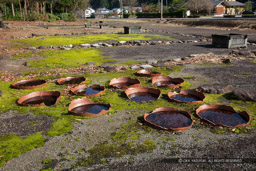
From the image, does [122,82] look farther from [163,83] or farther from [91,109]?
[91,109]

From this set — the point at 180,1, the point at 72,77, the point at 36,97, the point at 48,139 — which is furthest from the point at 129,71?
the point at 180,1

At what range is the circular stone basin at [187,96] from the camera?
21.6ft

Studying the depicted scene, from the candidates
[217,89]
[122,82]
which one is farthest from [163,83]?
[217,89]

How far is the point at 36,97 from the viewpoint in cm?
698

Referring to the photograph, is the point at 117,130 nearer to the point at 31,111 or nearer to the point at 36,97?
the point at 31,111

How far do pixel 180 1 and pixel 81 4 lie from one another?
31.7 meters

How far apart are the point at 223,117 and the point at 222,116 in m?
0.06

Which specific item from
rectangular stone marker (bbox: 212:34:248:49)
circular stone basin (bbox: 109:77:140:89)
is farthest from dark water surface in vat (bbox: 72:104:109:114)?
rectangular stone marker (bbox: 212:34:248:49)

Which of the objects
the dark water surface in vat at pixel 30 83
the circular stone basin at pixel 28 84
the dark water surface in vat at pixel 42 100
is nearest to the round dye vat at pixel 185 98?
the dark water surface in vat at pixel 42 100

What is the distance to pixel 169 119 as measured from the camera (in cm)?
538

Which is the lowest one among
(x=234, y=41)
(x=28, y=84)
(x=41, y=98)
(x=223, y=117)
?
(x=223, y=117)

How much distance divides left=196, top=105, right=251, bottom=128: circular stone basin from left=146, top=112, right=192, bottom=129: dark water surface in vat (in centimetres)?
40

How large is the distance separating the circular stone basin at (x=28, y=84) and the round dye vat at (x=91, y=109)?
7.96ft

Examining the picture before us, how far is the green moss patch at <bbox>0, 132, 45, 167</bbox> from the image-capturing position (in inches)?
159
